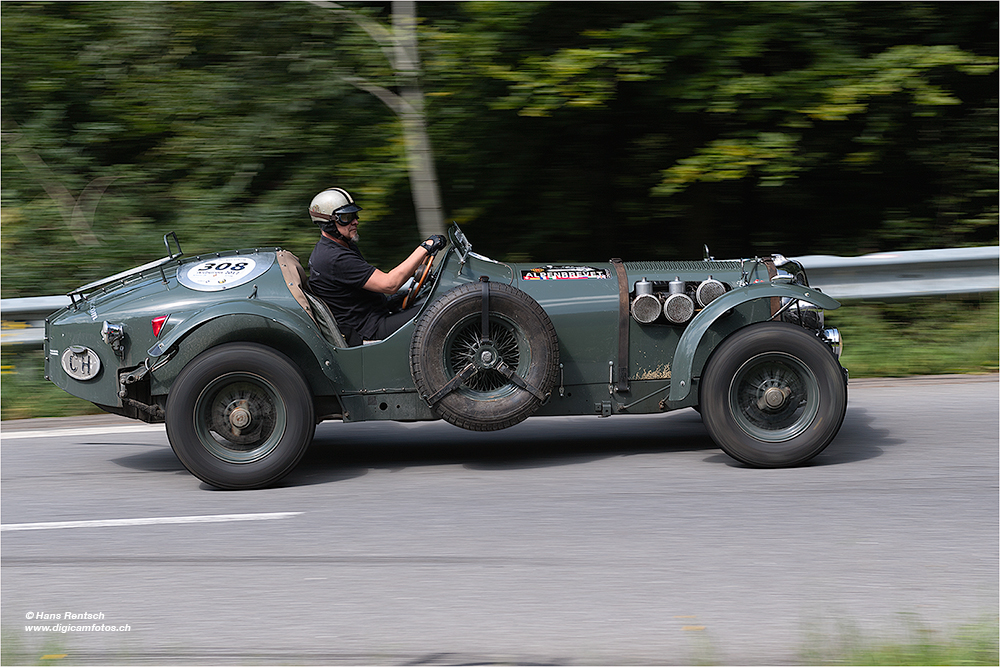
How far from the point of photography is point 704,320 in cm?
579

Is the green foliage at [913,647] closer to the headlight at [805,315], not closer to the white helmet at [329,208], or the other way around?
the headlight at [805,315]

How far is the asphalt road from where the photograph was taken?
3.81m

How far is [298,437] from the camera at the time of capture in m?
5.58

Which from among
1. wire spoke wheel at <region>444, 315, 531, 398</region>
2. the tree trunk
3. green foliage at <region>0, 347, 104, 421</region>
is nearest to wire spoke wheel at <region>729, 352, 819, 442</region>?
wire spoke wheel at <region>444, 315, 531, 398</region>

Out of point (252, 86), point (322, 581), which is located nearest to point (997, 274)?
point (322, 581)

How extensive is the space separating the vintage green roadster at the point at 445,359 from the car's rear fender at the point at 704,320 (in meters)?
0.01

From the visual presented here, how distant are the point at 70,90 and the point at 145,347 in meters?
6.81

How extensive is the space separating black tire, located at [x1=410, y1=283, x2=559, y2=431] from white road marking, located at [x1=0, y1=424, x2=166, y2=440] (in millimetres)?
2511

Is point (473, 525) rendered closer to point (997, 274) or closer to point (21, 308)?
point (21, 308)

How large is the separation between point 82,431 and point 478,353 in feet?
10.4

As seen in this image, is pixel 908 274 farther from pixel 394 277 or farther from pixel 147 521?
pixel 147 521

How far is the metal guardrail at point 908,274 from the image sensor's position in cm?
842

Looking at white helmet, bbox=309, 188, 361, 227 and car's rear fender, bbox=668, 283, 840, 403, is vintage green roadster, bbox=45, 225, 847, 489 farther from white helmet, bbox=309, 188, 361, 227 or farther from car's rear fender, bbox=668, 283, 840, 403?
white helmet, bbox=309, 188, 361, 227

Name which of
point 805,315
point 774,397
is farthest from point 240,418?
point 805,315
